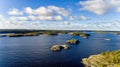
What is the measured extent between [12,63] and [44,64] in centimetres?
1629

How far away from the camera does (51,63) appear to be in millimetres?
103750

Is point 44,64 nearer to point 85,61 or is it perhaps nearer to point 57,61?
point 57,61

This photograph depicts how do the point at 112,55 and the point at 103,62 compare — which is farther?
the point at 112,55

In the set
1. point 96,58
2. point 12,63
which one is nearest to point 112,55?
point 96,58

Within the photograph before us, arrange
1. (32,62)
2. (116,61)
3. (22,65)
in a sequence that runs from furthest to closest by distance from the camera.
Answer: (32,62)
(22,65)
(116,61)

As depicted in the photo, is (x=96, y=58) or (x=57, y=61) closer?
(x=96, y=58)

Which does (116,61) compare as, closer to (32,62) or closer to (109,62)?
(109,62)

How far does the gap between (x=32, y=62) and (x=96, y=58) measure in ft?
105

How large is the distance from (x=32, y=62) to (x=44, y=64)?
832 centimetres

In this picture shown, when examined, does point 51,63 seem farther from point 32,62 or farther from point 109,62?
point 109,62

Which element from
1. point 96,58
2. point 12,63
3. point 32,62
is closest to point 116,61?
point 96,58

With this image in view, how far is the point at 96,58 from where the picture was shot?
3981 inches

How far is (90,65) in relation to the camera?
95500 millimetres

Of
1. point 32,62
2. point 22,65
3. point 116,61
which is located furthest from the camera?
point 32,62
